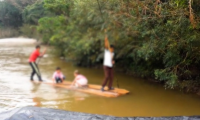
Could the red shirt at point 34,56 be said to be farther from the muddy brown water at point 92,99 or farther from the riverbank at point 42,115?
the riverbank at point 42,115

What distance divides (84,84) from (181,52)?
425 centimetres

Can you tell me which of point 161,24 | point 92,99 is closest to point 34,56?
point 92,99

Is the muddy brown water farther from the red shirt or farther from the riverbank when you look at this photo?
the riverbank

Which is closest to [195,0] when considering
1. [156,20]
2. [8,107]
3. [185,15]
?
[185,15]

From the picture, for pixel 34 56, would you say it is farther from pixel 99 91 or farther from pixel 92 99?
pixel 92 99

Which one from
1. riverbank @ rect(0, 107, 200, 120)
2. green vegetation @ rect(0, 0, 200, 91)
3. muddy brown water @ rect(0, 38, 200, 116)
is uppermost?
green vegetation @ rect(0, 0, 200, 91)

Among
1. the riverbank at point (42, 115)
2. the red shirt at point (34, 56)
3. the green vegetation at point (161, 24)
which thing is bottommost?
the riverbank at point (42, 115)

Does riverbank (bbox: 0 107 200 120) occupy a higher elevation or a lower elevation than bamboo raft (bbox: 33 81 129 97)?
higher

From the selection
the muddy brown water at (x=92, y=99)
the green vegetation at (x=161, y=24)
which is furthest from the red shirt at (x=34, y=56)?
the green vegetation at (x=161, y=24)

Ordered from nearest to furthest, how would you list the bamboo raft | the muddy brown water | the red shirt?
1. the muddy brown water
2. the bamboo raft
3. the red shirt

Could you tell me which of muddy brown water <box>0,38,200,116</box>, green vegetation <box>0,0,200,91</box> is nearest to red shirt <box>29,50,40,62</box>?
muddy brown water <box>0,38,200,116</box>

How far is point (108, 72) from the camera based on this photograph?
26.5 feet

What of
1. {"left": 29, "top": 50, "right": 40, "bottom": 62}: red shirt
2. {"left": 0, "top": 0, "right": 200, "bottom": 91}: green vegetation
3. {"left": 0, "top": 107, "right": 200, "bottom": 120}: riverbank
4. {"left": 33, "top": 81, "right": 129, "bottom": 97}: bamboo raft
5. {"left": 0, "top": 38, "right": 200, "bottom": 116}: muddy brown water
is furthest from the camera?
{"left": 29, "top": 50, "right": 40, "bottom": 62}: red shirt

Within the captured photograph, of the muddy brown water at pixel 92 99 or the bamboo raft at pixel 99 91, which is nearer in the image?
the muddy brown water at pixel 92 99
